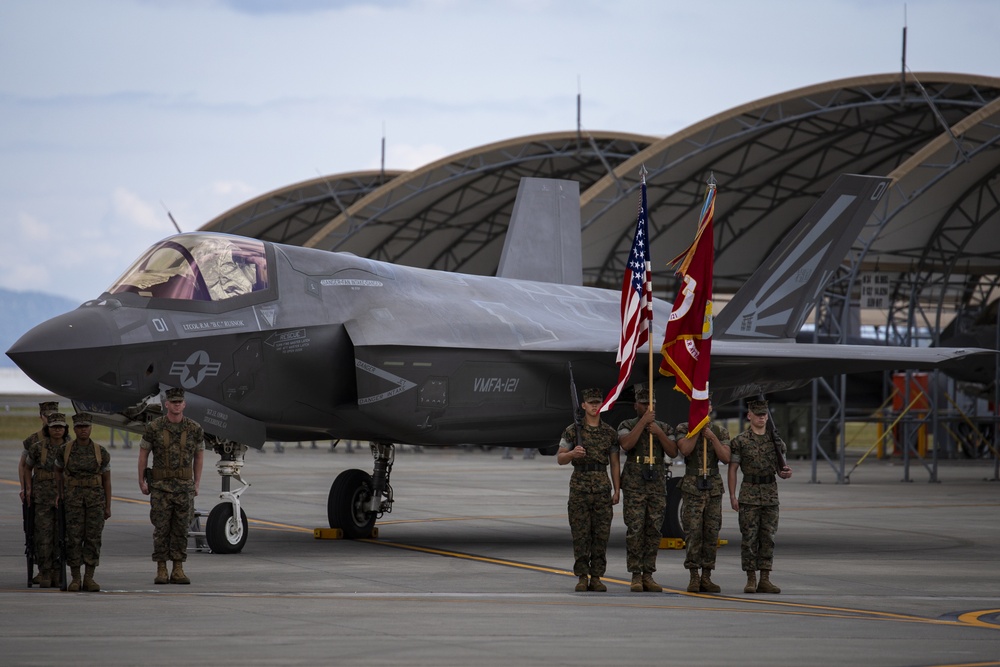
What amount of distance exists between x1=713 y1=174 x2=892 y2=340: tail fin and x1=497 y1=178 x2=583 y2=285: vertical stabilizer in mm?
2741

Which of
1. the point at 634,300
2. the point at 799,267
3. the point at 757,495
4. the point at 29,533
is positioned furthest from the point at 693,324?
the point at 799,267

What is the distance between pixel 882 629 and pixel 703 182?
29.0m

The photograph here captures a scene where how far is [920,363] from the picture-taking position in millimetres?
14422

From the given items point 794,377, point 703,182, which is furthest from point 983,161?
point 794,377

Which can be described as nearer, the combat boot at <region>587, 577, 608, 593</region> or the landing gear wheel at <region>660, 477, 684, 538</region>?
the combat boot at <region>587, 577, 608, 593</region>

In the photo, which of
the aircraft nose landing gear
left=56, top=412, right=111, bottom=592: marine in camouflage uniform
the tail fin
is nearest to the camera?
left=56, top=412, right=111, bottom=592: marine in camouflage uniform

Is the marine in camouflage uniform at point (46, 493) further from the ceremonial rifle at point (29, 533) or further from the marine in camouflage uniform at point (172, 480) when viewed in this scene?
the marine in camouflage uniform at point (172, 480)

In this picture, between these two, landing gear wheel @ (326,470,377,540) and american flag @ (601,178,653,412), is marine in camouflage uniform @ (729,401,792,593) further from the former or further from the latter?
landing gear wheel @ (326,470,377,540)

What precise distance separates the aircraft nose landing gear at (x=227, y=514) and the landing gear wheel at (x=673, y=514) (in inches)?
196

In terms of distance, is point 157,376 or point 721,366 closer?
point 157,376

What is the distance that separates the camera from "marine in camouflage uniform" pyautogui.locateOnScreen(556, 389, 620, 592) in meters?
10.2

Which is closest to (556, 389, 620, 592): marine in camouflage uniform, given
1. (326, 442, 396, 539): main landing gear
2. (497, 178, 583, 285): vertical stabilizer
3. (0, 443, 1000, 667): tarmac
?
(0, 443, 1000, 667): tarmac

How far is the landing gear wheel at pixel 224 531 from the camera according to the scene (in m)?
12.9

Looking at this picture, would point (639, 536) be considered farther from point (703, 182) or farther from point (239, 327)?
point (703, 182)
